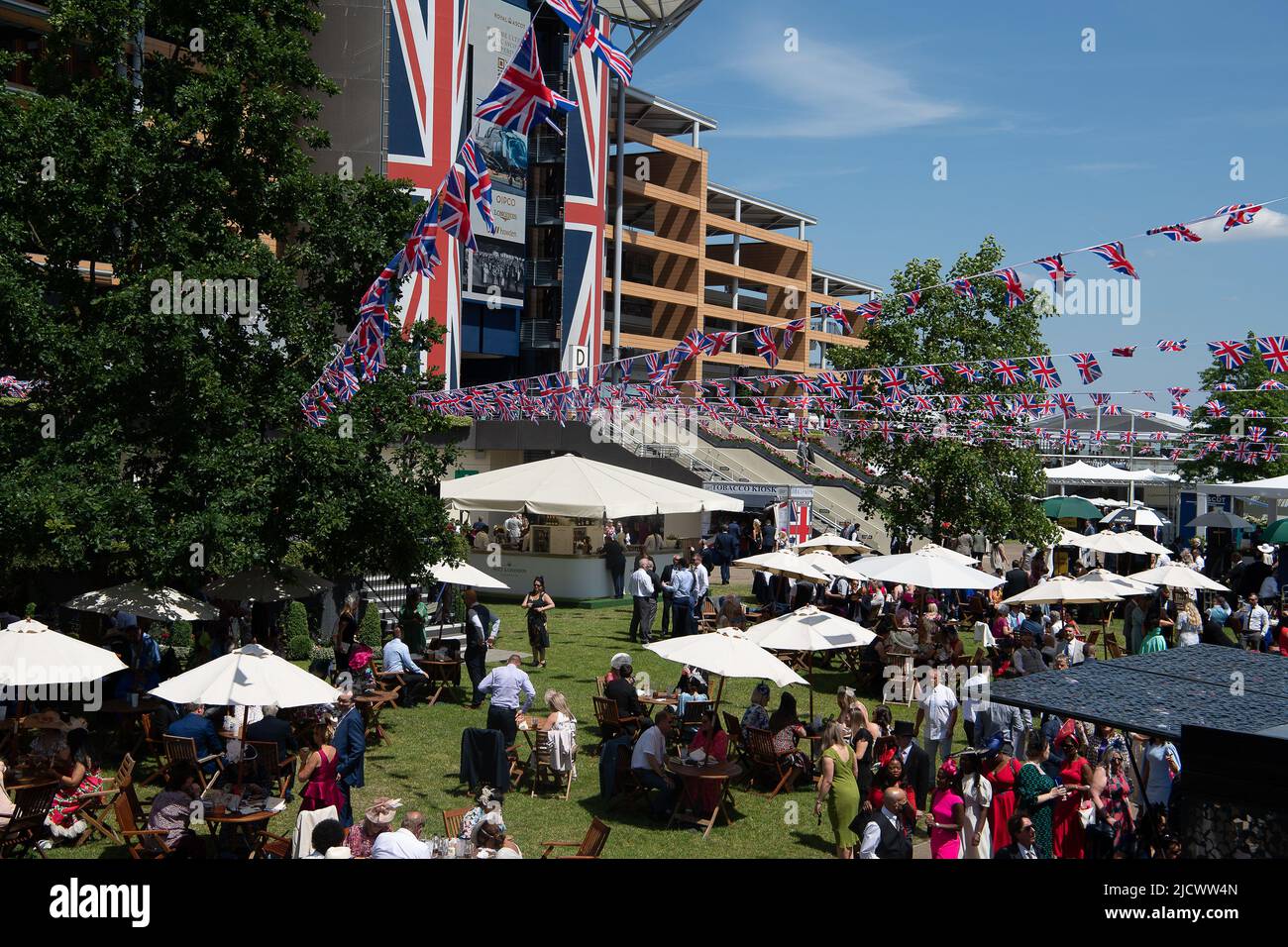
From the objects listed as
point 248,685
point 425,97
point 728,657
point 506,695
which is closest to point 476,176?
point 248,685

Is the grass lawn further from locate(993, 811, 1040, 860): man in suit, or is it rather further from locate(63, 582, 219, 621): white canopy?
locate(993, 811, 1040, 860): man in suit

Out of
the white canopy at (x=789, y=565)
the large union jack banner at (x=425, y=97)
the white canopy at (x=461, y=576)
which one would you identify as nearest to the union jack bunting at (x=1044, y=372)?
the white canopy at (x=789, y=565)

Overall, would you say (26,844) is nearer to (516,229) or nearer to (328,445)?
(328,445)

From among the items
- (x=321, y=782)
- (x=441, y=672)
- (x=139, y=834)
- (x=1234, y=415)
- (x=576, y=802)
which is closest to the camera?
(x=139, y=834)

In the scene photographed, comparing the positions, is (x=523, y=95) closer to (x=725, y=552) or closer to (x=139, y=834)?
(x=139, y=834)

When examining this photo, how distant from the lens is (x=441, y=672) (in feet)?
51.8

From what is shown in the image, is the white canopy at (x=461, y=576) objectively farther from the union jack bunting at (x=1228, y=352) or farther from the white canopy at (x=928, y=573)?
the union jack bunting at (x=1228, y=352)

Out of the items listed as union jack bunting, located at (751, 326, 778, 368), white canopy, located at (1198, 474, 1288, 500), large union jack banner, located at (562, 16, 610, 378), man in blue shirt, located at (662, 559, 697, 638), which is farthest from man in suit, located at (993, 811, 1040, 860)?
large union jack banner, located at (562, 16, 610, 378)

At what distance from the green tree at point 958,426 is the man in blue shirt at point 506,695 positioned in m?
13.9

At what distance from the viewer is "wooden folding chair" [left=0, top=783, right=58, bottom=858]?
8961 mm

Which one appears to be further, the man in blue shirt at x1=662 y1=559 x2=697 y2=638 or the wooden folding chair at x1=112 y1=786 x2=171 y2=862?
the man in blue shirt at x1=662 y1=559 x2=697 y2=638

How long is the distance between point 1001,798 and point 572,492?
14.6 m

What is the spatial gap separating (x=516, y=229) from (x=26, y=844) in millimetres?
44097

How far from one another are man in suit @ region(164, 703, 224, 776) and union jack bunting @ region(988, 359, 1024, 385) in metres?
16.2
